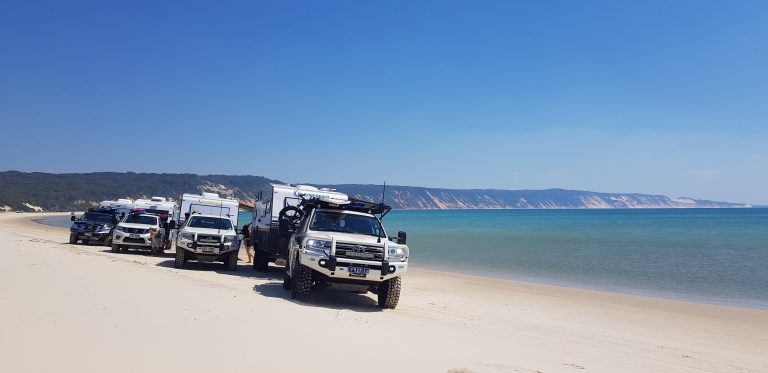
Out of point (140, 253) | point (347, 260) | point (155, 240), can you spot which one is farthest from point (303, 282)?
point (140, 253)

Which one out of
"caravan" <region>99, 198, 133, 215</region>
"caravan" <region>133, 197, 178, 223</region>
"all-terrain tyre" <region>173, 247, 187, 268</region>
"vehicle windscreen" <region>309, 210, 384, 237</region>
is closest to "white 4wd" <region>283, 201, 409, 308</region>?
"vehicle windscreen" <region>309, 210, 384, 237</region>

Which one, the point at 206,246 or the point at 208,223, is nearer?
the point at 206,246

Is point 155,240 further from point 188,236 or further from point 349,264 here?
point 349,264

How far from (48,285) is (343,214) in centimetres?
553

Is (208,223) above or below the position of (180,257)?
above

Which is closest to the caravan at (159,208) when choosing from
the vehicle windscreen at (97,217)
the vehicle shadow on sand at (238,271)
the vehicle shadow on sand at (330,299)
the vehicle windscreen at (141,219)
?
the vehicle windscreen at (97,217)

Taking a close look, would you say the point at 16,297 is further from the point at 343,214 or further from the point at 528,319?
the point at 528,319

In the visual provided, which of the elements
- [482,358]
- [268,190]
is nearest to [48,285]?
[482,358]

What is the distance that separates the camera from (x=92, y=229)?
25.8 meters

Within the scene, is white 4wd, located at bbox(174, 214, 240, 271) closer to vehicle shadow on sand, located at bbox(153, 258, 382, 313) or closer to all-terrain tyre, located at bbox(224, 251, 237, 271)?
all-terrain tyre, located at bbox(224, 251, 237, 271)

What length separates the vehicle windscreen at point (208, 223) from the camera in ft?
57.7

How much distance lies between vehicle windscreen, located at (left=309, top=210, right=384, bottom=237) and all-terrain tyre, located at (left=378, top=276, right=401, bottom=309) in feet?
4.21

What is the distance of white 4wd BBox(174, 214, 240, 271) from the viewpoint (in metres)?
16.4

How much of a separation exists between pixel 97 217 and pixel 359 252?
20568 millimetres
